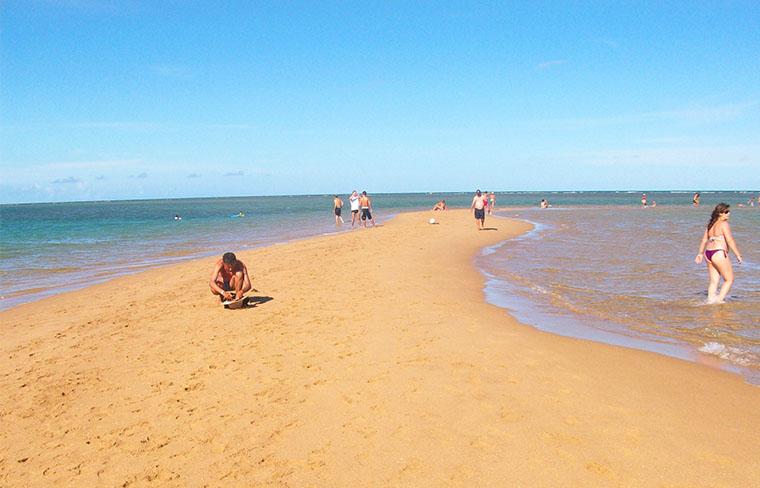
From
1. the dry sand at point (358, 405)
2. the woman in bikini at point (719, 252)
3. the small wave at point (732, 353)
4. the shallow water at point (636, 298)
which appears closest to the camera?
the dry sand at point (358, 405)

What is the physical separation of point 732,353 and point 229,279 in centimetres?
883

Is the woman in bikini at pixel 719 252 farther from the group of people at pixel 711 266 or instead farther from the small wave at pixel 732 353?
the small wave at pixel 732 353

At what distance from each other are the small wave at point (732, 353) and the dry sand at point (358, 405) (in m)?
0.78

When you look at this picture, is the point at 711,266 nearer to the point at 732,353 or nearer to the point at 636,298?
the point at 636,298

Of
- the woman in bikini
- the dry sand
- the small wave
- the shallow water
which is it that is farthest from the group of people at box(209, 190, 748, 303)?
the small wave

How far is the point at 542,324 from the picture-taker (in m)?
8.40

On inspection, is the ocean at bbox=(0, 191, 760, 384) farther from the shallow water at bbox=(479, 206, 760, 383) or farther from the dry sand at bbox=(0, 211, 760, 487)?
the dry sand at bbox=(0, 211, 760, 487)

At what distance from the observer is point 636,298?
1031 cm

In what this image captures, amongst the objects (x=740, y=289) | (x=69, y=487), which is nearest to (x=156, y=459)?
(x=69, y=487)

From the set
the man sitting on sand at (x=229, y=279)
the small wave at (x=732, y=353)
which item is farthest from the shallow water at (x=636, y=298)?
the man sitting on sand at (x=229, y=279)

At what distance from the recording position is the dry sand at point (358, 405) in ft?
12.8

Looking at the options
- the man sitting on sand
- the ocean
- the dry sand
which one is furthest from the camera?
the man sitting on sand

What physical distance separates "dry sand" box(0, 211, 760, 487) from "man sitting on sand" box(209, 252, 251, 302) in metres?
0.70

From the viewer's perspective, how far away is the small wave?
6305 millimetres
